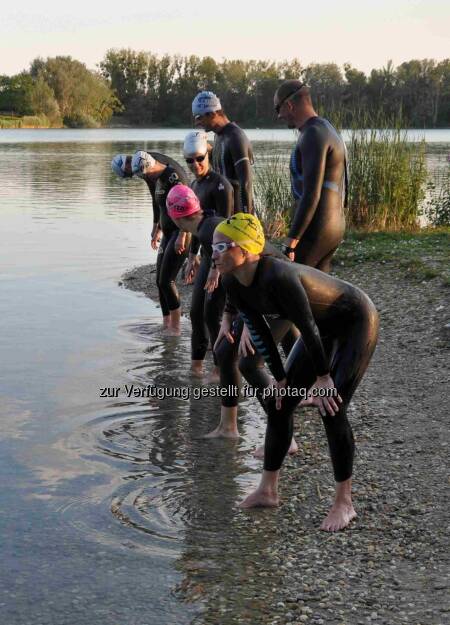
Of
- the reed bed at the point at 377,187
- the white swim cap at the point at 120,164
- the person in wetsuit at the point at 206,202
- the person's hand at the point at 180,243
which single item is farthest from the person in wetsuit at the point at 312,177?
the reed bed at the point at 377,187

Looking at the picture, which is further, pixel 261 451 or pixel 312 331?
pixel 261 451

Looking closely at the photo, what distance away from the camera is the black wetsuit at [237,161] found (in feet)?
25.7

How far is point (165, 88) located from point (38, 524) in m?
129

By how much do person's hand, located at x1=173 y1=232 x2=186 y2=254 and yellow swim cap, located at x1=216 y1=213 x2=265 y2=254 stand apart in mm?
4537

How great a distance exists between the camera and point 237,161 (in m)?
7.88

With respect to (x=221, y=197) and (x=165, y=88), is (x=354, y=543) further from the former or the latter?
(x=165, y=88)

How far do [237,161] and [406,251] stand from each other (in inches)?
231

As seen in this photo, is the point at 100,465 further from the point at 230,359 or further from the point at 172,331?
the point at 172,331

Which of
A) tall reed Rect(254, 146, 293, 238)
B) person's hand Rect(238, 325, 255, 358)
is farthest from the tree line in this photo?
person's hand Rect(238, 325, 255, 358)

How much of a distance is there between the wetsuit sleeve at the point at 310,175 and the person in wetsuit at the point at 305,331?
5.16 feet

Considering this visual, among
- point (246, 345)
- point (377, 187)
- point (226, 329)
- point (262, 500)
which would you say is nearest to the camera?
point (262, 500)

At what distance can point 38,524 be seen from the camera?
210 inches

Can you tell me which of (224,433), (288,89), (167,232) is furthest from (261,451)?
(167,232)

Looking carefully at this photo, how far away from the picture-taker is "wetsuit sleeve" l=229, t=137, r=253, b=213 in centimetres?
785
